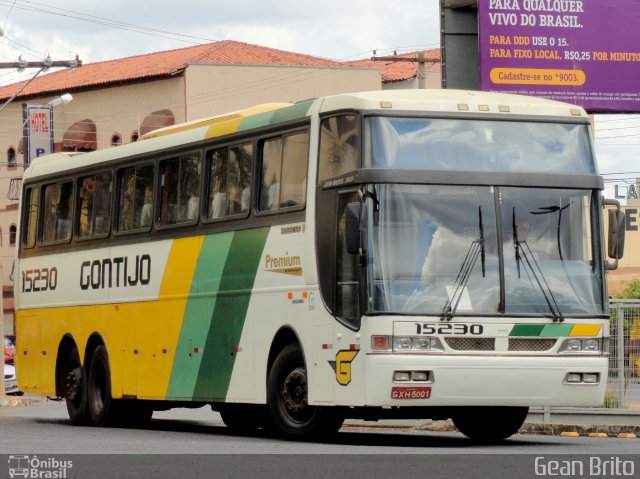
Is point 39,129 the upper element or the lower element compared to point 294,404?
upper

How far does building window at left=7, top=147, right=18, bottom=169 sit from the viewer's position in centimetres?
7438

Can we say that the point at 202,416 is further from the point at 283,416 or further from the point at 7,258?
the point at 7,258

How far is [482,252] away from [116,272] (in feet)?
23.3

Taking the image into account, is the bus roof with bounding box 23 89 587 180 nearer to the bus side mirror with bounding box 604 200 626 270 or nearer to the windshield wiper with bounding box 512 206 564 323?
the bus side mirror with bounding box 604 200 626 270

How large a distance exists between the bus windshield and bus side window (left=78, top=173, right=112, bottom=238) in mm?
7080

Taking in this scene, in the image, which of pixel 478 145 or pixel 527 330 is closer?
pixel 527 330

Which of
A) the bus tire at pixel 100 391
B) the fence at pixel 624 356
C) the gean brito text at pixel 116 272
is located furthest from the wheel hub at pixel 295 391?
the fence at pixel 624 356

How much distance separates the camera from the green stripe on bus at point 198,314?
1922cm

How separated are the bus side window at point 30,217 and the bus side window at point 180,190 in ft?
15.1

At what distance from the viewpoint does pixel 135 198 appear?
21.6 m

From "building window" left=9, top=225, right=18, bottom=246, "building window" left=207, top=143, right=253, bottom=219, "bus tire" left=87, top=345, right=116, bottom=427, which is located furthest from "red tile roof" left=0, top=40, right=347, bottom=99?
"building window" left=207, top=143, right=253, bottom=219

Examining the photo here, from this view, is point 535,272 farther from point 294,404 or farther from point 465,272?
point 294,404

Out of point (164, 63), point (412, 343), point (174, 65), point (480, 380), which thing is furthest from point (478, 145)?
point (164, 63)
